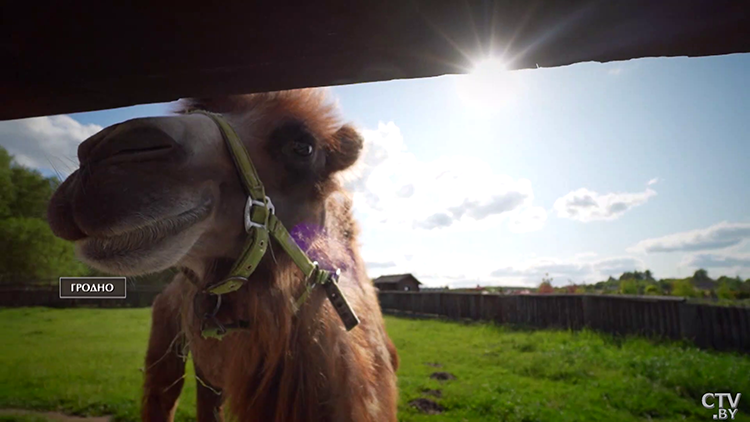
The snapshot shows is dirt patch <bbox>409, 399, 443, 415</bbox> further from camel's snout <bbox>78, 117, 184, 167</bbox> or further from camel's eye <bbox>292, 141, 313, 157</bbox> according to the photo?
camel's snout <bbox>78, 117, 184, 167</bbox>

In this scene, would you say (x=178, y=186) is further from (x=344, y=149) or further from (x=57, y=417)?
(x=57, y=417)

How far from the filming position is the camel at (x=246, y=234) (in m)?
1.40

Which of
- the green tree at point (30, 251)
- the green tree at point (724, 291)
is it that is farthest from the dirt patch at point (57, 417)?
the green tree at point (724, 291)

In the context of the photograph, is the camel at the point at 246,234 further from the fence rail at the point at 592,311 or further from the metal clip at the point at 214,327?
the fence rail at the point at 592,311

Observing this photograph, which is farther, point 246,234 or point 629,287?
point 629,287

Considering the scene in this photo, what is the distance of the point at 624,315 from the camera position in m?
8.64

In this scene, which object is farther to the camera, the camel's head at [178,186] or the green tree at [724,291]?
the green tree at [724,291]

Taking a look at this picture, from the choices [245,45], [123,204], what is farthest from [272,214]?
[245,45]

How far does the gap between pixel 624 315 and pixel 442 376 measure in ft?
15.6

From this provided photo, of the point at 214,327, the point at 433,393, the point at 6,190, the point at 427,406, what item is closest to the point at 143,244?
the point at 214,327

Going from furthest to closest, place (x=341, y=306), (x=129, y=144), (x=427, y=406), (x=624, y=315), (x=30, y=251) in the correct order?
1. (x=624, y=315)
2. (x=30, y=251)
3. (x=427, y=406)
4. (x=341, y=306)
5. (x=129, y=144)

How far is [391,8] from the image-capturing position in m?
→ 0.70

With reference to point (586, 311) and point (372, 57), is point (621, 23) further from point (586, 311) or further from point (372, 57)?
point (586, 311)

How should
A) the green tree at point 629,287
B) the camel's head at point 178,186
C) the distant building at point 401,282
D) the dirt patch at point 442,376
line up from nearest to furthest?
the camel's head at point 178,186 → the dirt patch at point 442,376 → the green tree at point 629,287 → the distant building at point 401,282
